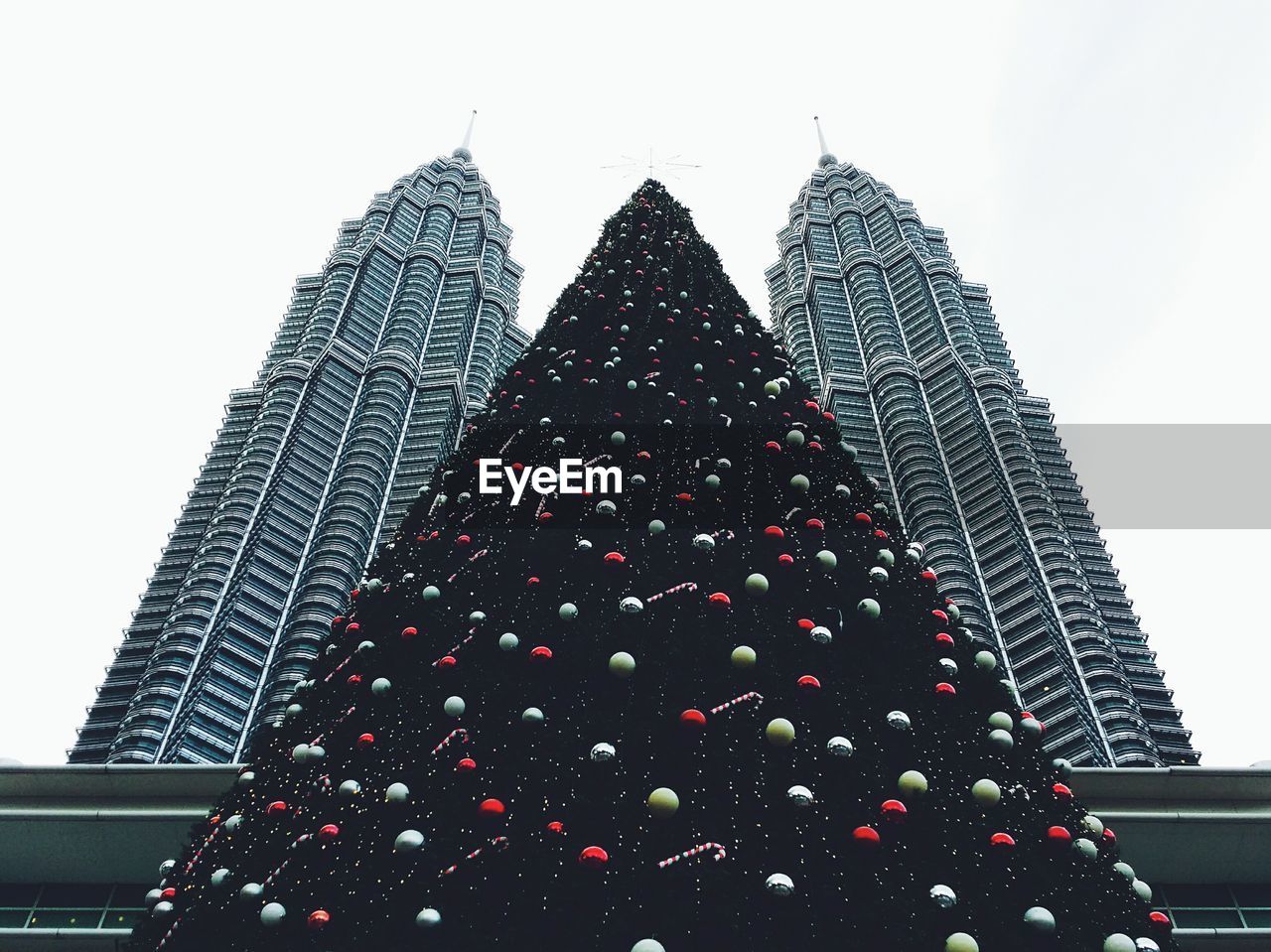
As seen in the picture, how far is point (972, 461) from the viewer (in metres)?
65.6

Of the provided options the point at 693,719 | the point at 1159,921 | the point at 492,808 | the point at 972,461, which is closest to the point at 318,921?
the point at 492,808

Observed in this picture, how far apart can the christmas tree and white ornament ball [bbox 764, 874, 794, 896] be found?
1 cm

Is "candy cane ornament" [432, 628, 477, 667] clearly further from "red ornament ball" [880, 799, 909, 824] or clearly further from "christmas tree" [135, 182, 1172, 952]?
"red ornament ball" [880, 799, 909, 824]

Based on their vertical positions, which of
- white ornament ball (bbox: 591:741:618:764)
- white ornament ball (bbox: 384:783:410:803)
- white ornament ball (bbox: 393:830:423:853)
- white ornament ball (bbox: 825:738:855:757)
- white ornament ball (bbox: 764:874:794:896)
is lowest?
white ornament ball (bbox: 764:874:794:896)

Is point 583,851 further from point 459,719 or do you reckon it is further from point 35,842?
point 35,842

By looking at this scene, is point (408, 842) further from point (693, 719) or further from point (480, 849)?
point (693, 719)

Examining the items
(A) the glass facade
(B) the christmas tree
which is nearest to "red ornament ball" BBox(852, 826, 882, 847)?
(B) the christmas tree

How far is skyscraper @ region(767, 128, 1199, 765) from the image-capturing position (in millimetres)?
53781

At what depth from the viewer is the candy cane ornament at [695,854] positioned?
5375 millimetres

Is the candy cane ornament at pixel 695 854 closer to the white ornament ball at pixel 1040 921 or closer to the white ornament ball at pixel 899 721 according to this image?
the white ornament ball at pixel 899 721

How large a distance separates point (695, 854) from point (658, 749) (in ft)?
2.37

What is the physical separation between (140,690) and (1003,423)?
4966 centimetres

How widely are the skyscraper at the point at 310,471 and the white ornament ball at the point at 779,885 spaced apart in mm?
39821

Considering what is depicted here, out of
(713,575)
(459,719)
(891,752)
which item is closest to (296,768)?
(459,719)
